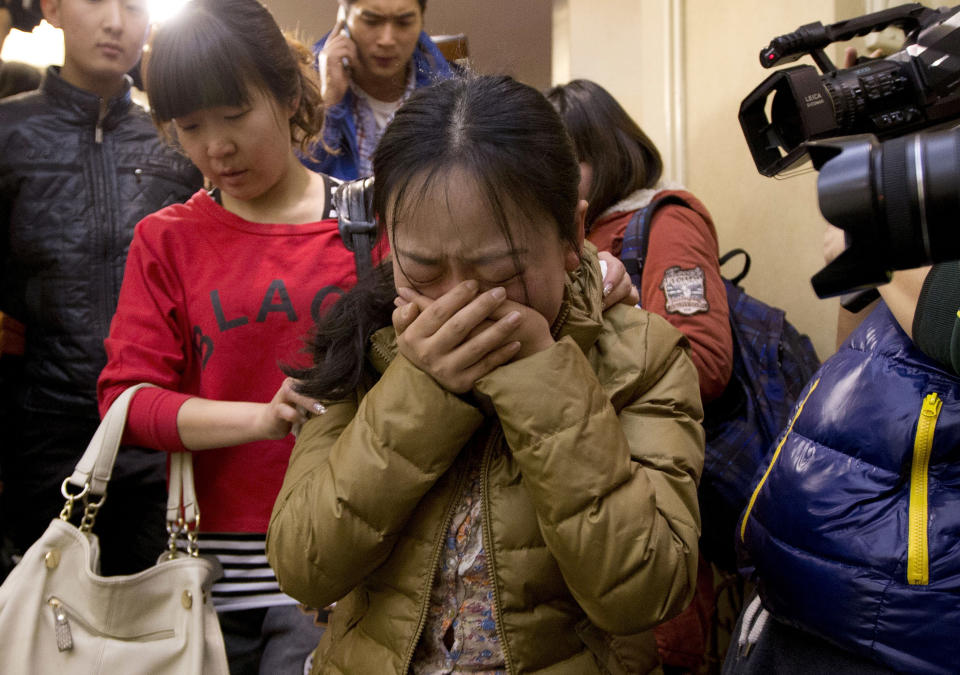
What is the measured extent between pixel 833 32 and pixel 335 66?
43.3 inches

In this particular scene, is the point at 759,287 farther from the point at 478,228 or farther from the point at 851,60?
the point at 478,228

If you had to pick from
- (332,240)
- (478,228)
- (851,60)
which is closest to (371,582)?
(478,228)

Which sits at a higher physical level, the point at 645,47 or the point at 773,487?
the point at 645,47

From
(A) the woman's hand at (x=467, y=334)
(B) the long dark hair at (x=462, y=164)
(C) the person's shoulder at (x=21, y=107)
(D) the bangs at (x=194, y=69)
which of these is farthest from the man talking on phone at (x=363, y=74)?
(A) the woman's hand at (x=467, y=334)

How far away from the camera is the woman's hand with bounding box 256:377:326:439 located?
1.09 m

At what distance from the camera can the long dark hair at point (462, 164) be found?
912mm

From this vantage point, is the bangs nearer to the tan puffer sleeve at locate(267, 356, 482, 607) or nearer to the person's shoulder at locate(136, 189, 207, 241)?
the person's shoulder at locate(136, 189, 207, 241)

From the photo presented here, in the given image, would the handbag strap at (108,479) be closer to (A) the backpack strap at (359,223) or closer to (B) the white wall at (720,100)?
(A) the backpack strap at (359,223)

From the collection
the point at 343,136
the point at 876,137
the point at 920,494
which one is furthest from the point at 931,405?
the point at 343,136

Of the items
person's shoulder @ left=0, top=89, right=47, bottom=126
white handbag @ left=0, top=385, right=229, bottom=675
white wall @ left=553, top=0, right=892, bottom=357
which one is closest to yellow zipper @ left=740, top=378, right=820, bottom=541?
white handbag @ left=0, top=385, right=229, bottom=675

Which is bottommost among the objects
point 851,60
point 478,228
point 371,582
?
point 371,582

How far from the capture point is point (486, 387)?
91 cm

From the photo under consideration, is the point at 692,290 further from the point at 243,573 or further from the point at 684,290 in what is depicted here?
the point at 243,573

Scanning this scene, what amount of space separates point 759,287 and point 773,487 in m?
1.31
